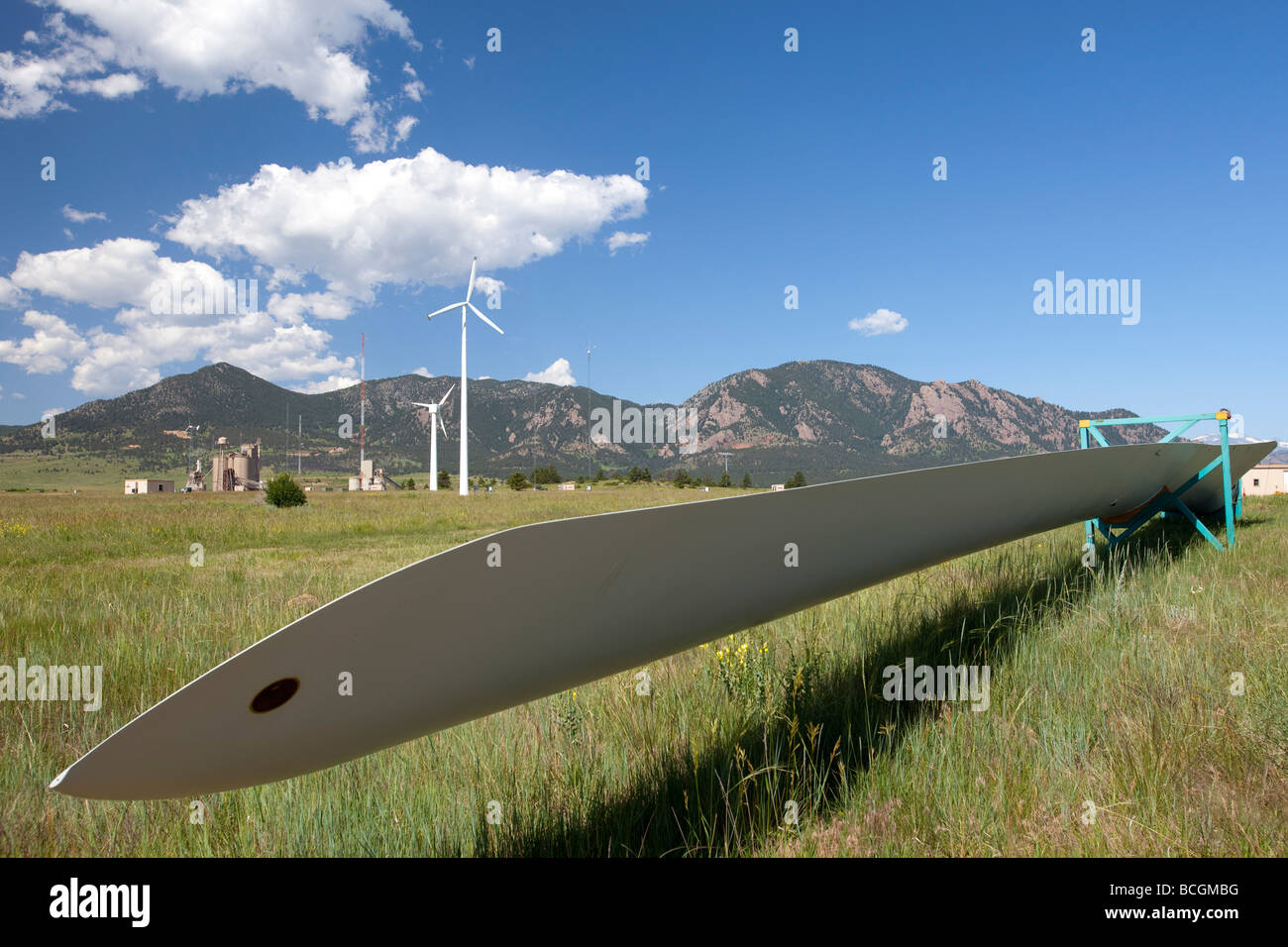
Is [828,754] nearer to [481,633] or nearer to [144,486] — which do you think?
[481,633]

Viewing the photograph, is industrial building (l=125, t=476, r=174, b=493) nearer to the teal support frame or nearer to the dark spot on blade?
the teal support frame

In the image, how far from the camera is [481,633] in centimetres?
128

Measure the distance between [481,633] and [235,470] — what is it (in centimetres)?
12457

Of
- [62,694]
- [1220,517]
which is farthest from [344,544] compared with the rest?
[1220,517]

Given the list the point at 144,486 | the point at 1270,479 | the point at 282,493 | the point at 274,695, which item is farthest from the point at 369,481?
the point at 1270,479

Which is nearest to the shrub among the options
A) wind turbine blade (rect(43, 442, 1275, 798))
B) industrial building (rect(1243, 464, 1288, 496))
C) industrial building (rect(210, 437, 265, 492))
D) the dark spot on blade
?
wind turbine blade (rect(43, 442, 1275, 798))

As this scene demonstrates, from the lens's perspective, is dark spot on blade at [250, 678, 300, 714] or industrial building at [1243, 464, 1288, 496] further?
industrial building at [1243, 464, 1288, 496]

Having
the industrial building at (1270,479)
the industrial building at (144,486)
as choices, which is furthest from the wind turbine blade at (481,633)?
the industrial building at (144,486)

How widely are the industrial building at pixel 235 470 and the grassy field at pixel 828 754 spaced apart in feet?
345

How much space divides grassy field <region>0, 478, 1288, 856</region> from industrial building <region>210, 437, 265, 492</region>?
4142 inches

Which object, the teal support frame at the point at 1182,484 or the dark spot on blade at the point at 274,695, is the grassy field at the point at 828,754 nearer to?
the dark spot on blade at the point at 274,695

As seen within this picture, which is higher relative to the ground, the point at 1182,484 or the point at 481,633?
the point at 1182,484

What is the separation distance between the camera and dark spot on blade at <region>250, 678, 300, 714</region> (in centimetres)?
112

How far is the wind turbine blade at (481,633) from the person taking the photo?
3.57 ft
